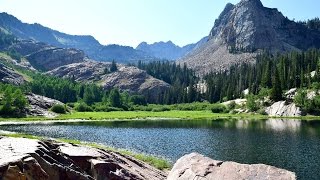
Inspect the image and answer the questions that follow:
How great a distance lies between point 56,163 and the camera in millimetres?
25844

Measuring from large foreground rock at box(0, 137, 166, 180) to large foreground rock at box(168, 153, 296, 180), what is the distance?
17.2ft

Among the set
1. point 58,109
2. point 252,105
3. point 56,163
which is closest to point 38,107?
point 58,109

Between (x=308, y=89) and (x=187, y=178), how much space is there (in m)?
187

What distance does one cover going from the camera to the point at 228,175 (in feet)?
73.0

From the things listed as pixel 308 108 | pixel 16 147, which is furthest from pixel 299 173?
pixel 308 108

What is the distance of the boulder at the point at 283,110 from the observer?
177m

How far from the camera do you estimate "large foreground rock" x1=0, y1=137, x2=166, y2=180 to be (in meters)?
22.7

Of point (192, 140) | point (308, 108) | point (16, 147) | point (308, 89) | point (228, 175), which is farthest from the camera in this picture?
point (308, 89)

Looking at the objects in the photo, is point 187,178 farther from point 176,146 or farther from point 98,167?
point 176,146

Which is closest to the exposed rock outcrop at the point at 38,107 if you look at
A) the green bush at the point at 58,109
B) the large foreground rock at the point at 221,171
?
the green bush at the point at 58,109

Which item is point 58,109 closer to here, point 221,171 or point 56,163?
point 56,163

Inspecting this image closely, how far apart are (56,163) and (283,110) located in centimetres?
17040

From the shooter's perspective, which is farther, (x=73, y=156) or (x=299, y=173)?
(x=299, y=173)

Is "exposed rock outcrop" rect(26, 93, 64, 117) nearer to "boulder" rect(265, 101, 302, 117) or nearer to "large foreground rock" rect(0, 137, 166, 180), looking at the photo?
"boulder" rect(265, 101, 302, 117)
